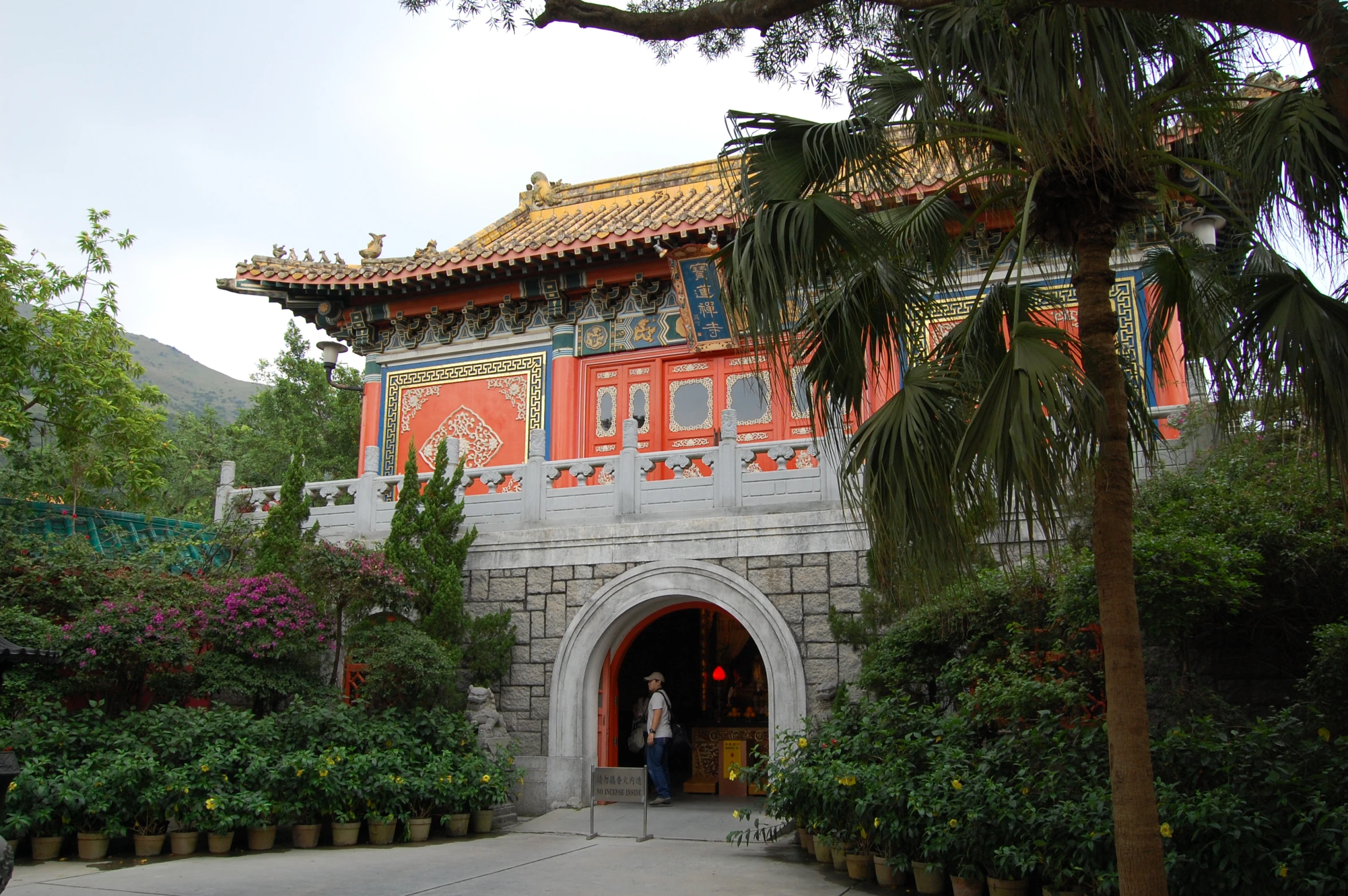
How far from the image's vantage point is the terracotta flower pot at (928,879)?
22.5 feet

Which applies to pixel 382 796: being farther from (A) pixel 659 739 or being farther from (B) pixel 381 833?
(A) pixel 659 739

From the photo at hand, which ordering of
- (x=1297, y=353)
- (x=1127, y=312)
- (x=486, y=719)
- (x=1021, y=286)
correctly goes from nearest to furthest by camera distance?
(x=1297, y=353), (x=1021, y=286), (x=486, y=719), (x=1127, y=312)

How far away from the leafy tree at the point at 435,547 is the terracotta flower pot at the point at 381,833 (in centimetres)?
208

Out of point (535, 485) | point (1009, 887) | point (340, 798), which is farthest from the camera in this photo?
point (535, 485)

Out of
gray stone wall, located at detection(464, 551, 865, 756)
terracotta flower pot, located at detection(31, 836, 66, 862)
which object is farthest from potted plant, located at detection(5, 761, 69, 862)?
gray stone wall, located at detection(464, 551, 865, 756)

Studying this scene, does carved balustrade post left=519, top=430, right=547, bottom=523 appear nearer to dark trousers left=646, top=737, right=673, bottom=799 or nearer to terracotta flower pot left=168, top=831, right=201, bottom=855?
dark trousers left=646, top=737, right=673, bottom=799

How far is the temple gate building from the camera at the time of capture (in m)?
10.5

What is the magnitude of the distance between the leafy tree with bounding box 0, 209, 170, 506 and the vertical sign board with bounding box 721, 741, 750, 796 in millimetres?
7644

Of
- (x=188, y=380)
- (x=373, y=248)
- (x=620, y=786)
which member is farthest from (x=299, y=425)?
(x=188, y=380)

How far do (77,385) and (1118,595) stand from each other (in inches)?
454

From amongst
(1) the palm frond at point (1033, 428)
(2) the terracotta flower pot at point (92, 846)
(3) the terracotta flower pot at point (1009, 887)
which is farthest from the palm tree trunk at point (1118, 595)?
(2) the terracotta flower pot at point (92, 846)

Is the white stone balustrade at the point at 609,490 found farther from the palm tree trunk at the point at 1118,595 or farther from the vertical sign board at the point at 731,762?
the palm tree trunk at the point at 1118,595

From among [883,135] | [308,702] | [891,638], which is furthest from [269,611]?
[883,135]

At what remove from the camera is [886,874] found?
284 inches
